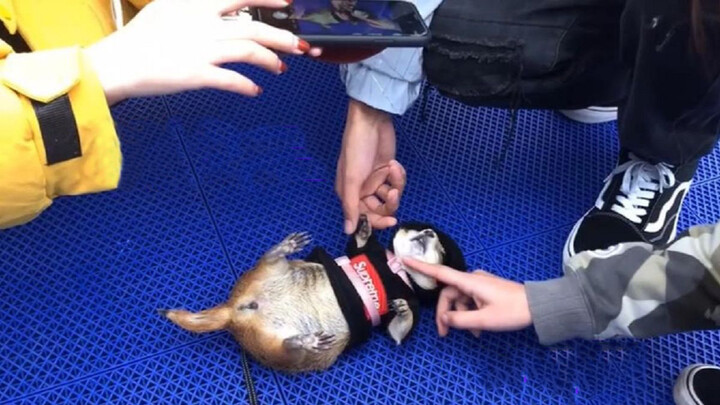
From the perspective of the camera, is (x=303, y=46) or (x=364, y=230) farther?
(x=364, y=230)

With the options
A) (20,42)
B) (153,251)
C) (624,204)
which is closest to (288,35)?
(20,42)

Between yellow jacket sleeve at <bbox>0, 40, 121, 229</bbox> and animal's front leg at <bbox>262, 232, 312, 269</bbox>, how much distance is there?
0.33 meters

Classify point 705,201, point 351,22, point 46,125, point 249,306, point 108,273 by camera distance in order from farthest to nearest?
point 705,201 < point 108,273 < point 249,306 < point 351,22 < point 46,125

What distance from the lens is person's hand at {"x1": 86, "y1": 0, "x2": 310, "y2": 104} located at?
622mm

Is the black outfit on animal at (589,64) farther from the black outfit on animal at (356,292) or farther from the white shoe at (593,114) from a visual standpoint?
the black outfit on animal at (356,292)

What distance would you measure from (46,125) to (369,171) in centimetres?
51

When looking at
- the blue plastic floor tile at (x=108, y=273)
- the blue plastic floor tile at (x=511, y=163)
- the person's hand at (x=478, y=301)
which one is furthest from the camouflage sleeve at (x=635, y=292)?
the blue plastic floor tile at (x=108, y=273)

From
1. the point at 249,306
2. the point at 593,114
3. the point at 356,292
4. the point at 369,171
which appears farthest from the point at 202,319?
the point at 593,114

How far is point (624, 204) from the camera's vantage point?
1073 millimetres

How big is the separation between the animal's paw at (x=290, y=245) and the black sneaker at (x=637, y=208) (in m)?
0.38

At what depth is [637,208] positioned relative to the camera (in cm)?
107

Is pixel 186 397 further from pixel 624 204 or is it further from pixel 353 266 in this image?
pixel 624 204

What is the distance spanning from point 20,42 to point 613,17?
759 mm

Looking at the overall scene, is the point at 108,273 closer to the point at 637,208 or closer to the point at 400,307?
the point at 400,307
